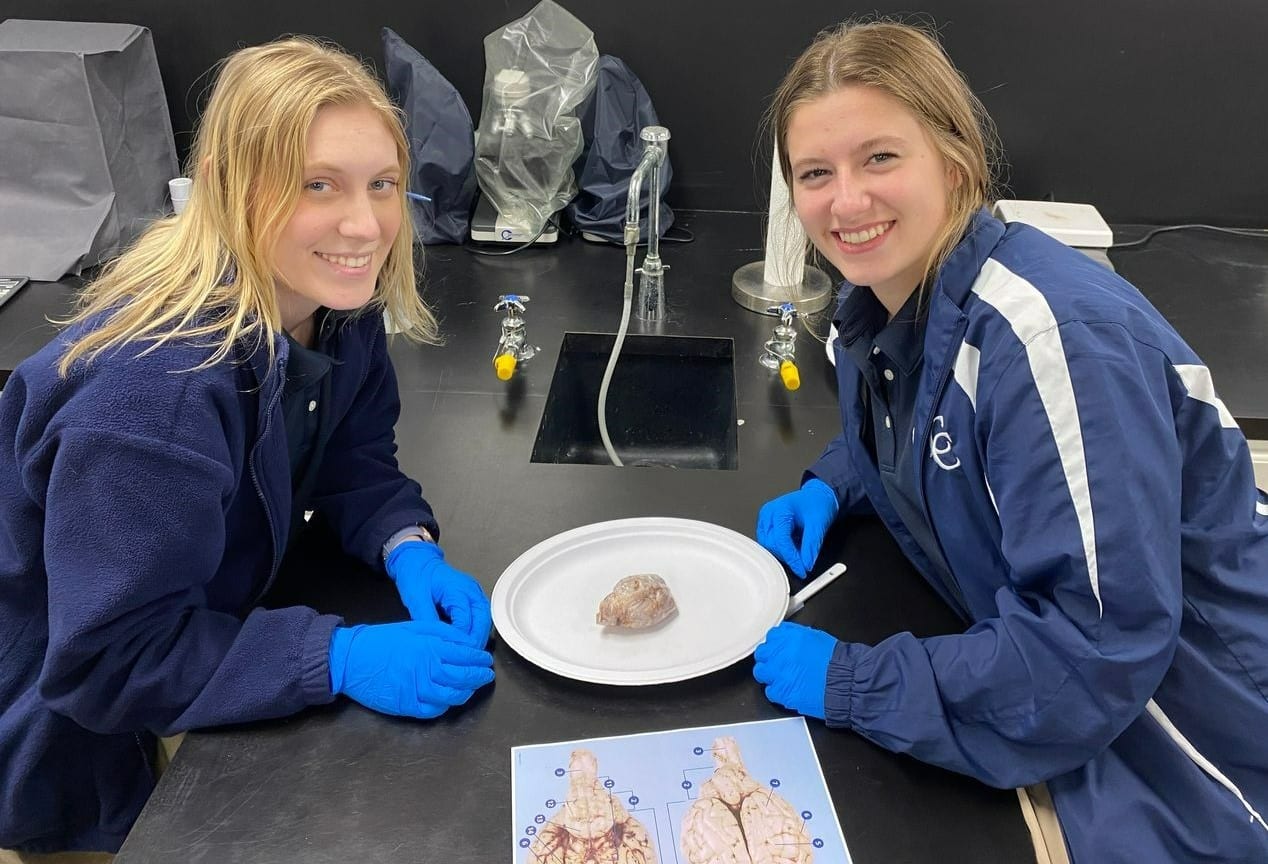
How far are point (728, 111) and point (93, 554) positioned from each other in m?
1.73

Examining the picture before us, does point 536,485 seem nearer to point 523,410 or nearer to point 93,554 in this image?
point 523,410

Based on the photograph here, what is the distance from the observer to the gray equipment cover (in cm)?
181

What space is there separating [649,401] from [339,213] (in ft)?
3.12

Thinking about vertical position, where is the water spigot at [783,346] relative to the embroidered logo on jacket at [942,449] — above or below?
below

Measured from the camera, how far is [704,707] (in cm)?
97

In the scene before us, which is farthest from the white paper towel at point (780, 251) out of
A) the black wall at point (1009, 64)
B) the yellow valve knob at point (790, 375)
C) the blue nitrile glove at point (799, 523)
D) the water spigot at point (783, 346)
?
the blue nitrile glove at point (799, 523)

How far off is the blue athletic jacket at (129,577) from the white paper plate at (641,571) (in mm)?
226

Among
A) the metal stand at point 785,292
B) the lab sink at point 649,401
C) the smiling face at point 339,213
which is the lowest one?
the lab sink at point 649,401

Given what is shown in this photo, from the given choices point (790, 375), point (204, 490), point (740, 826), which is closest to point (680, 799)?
point (740, 826)

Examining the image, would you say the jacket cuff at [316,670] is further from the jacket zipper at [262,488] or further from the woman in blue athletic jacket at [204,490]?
the jacket zipper at [262,488]

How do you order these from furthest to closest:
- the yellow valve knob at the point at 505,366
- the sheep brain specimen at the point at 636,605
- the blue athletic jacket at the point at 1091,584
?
the yellow valve knob at the point at 505,366
the sheep brain specimen at the point at 636,605
the blue athletic jacket at the point at 1091,584

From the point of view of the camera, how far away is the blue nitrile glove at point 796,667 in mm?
944

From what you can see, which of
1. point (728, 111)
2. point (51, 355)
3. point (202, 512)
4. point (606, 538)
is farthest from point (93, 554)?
point (728, 111)

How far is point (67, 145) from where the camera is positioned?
1.86 meters
